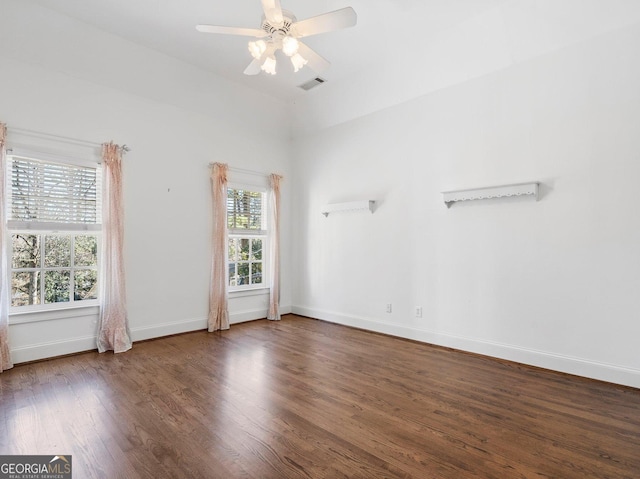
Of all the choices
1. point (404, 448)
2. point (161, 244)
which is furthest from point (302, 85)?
point (404, 448)

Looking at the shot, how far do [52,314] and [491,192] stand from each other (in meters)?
4.72

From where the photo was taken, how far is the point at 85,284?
12.7ft

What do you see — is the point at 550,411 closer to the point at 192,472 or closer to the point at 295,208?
the point at 192,472

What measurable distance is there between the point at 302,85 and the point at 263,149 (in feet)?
3.86

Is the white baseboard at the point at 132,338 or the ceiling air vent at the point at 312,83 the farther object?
the ceiling air vent at the point at 312,83

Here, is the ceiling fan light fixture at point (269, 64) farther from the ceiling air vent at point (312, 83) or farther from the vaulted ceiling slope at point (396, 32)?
the ceiling air vent at point (312, 83)

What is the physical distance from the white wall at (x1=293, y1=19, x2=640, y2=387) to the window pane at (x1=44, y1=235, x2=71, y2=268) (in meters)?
3.35

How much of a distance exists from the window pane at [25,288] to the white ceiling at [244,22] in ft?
8.64

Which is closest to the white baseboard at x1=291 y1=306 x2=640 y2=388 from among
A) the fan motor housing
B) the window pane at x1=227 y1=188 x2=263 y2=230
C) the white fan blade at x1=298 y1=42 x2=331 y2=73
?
the window pane at x1=227 y1=188 x2=263 y2=230

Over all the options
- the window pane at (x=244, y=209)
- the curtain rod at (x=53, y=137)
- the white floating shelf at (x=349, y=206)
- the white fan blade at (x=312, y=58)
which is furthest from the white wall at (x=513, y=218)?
the curtain rod at (x=53, y=137)

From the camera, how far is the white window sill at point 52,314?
132 inches

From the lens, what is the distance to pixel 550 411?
2.43 meters

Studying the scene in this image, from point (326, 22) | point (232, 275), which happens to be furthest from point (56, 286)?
point (326, 22)

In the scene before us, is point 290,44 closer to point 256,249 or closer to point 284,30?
point 284,30
